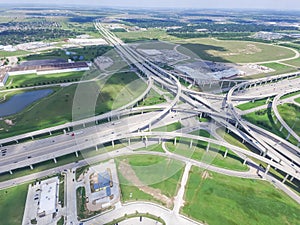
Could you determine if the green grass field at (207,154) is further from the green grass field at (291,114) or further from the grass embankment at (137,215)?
the green grass field at (291,114)

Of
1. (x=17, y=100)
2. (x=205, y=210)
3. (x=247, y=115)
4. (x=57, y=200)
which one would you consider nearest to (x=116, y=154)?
(x=57, y=200)

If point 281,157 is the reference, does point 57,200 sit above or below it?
below

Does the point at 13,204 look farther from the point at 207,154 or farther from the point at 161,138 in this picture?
the point at 207,154

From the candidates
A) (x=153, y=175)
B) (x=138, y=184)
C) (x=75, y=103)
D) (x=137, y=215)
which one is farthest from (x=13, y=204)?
(x=75, y=103)

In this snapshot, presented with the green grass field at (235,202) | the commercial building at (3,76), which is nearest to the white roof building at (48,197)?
the green grass field at (235,202)

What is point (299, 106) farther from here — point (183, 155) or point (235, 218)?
point (235, 218)
